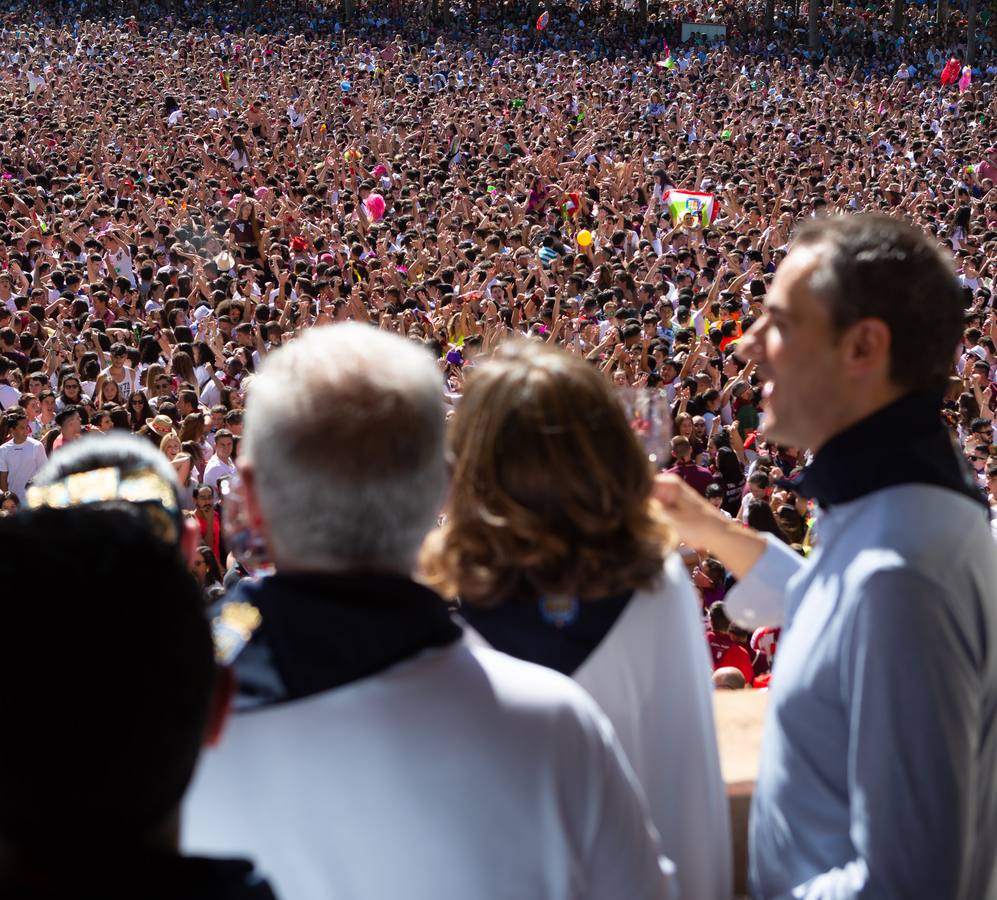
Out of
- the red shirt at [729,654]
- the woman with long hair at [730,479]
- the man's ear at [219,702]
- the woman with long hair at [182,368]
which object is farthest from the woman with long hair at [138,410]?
the man's ear at [219,702]

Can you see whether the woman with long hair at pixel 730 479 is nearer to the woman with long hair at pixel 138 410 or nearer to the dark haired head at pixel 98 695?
the woman with long hair at pixel 138 410

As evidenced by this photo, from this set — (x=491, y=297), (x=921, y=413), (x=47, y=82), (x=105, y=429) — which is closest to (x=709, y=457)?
(x=105, y=429)

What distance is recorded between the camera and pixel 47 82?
76.1 feet

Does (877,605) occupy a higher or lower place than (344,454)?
lower

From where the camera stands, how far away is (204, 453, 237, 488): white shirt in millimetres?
6348

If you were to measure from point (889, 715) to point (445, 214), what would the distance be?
1323 centimetres

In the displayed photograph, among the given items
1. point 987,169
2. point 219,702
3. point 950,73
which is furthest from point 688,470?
point 950,73

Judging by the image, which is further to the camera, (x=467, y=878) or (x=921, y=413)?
(x=921, y=413)

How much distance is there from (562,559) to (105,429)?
5.69 metres

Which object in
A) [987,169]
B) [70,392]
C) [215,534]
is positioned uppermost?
[987,169]

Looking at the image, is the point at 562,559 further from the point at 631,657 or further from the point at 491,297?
the point at 491,297

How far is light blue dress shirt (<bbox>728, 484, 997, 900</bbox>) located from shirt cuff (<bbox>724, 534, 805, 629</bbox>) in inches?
13.8

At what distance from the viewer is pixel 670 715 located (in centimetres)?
155

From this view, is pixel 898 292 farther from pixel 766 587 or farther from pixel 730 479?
pixel 730 479
